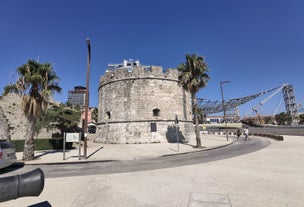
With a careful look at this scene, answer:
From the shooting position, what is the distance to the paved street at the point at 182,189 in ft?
13.8

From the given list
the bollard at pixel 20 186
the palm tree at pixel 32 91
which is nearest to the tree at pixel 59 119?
the palm tree at pixel 32 91

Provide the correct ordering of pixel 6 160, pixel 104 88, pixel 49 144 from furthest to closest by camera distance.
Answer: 1. pixel 104 88
2. pixel 49 144
3. pixel 6 160

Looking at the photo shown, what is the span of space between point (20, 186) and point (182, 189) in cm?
458

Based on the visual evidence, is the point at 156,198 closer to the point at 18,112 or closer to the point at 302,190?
the point at 302,190

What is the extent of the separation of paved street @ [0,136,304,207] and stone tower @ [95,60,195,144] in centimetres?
1338

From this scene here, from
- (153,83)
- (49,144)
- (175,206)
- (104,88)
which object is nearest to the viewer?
(175,206)

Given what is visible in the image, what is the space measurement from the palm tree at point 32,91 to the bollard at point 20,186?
11.6 meters

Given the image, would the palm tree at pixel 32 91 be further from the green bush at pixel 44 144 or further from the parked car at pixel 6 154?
the green bush at pixel 44 144

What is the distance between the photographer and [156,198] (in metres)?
4.46

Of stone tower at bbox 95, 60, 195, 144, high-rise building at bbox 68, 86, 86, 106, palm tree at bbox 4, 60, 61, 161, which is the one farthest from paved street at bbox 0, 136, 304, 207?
high-rise building at bbox 68, 86, 86, 106

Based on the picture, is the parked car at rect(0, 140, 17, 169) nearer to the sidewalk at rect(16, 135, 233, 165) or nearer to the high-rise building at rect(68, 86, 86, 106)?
the sidewalk at rect(16, 135, 233, 165)

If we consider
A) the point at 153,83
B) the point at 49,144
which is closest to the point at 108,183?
the point at 49,144

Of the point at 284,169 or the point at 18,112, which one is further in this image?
the point at 18,112

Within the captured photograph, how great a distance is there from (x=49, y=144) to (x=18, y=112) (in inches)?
298
